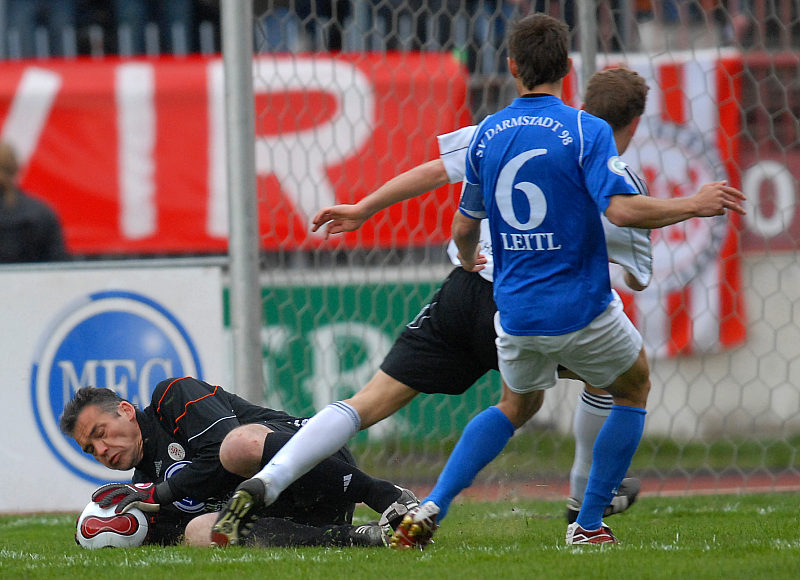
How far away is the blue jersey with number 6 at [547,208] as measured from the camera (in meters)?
3.70

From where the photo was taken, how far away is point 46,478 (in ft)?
19.7

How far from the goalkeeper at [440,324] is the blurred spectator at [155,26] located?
15.9 ft

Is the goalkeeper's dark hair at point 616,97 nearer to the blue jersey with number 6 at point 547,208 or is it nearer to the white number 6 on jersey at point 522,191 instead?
the blue jersey with number 6 at point 547,208

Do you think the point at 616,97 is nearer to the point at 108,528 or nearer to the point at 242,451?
the point at 242,451

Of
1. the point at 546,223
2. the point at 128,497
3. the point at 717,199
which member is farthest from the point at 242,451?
the point at 717,199

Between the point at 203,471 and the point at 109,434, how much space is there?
15.1 inches

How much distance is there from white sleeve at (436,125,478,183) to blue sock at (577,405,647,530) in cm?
96

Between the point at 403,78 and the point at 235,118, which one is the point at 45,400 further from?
the point at 403,78

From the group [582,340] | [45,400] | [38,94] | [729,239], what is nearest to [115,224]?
[38,94]

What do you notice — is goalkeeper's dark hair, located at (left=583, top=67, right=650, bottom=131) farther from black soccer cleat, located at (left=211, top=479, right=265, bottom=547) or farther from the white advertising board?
the white advertising board

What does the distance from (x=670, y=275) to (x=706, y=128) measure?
943 mm

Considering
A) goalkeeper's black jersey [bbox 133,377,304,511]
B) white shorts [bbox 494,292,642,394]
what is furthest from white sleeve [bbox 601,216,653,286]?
goalkeeper's black jersey [bbox 133,377,304,511]

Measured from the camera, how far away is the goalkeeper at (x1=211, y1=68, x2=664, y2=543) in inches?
159

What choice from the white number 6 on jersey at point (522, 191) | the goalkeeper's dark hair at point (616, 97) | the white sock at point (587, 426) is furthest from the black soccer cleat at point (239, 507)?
the goalkeeper's dark hair at point (616, 97)
